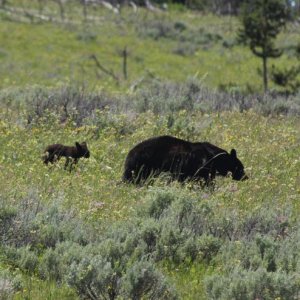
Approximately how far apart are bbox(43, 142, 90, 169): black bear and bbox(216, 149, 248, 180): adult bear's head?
2009 millimetres

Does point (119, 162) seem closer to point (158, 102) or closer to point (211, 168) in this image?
point (211, 168)

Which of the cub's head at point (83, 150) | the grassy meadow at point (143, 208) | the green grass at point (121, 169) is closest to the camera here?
the grassy meadow at point (143, 208)

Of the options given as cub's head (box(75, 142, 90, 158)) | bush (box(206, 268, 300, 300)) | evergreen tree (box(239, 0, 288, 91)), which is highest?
evergreen tree (box(239, 0, 288, 91))

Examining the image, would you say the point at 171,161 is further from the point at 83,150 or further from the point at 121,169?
the point at 83,150

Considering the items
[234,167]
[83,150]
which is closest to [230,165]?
[234,167]

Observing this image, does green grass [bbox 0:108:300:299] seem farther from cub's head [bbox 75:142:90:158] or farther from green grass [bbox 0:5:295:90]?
green grass [bbox 0:5:295:90]

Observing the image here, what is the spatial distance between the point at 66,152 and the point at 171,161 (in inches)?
78.0

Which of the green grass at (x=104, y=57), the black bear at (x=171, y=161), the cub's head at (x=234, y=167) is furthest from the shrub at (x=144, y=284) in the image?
the green grass at (x=104, y=57)

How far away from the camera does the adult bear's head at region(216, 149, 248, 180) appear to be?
918cm

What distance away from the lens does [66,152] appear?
10.2m

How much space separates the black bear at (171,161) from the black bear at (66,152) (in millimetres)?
1251

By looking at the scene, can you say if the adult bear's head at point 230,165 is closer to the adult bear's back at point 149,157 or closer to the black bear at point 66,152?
the adult bear's back at point 149,157

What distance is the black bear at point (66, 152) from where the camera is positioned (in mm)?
9844

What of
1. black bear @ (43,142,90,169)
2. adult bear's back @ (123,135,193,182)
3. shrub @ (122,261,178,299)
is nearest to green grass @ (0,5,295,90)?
black bear @ (43,142,90,169)
